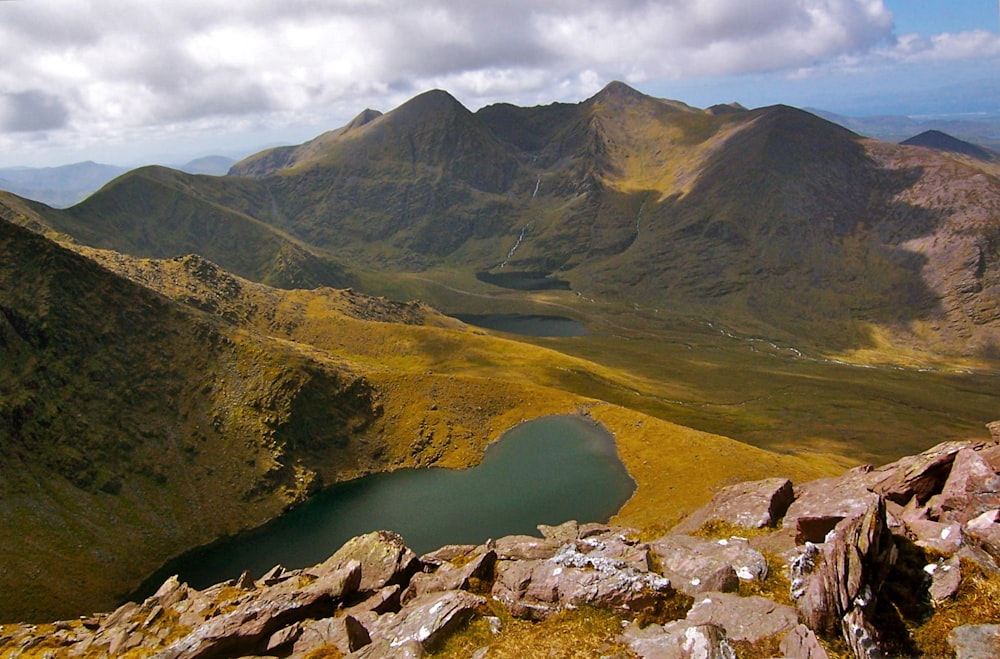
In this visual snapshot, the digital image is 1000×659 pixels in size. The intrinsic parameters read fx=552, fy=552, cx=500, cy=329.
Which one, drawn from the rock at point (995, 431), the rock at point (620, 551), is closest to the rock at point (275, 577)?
the rock at point (620, 551)

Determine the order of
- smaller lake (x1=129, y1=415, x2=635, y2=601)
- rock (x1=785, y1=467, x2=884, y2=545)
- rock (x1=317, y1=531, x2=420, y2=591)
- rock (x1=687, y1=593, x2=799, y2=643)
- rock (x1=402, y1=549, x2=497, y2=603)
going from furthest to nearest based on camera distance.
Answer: smaller lake (x1=129, y1=415, x2=635, y2=601), rock (x1=317, y1=531, x2=420, y2=591), rock (x1=402, y1=549, x2=497, y2=603), rock (x1=785, y1=467, x2=884, y2=545), rock (x1=687, y1=593, x2=799, y2=643)

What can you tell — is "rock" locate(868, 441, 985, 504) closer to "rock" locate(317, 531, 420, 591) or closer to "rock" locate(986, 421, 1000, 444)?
"rock" locate(986, 421, 1000, 444)

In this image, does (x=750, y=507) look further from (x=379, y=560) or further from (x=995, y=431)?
(x=379, y=560)

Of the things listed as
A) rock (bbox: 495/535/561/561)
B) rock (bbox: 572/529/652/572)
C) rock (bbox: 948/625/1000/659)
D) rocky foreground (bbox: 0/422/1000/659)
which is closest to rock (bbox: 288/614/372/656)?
rocky foreground (bbox: 0/422/1000/659)

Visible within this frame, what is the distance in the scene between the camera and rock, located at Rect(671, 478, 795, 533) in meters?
33.9

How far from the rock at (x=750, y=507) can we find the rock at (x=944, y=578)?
43.5ft

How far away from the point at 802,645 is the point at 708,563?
8.72 meters

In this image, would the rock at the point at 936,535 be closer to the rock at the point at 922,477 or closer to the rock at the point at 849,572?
the rock at the point at 849,572

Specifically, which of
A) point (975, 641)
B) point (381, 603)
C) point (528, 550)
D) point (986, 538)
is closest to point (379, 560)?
point (381, 603)

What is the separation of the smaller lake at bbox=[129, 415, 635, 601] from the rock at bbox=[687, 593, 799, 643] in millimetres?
77440

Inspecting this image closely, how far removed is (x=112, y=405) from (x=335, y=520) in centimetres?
5607

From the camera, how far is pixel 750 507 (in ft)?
116

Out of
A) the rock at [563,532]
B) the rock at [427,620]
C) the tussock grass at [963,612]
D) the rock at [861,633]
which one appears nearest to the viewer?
the rock at [861,633]

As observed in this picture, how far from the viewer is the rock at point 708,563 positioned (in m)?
24.7
